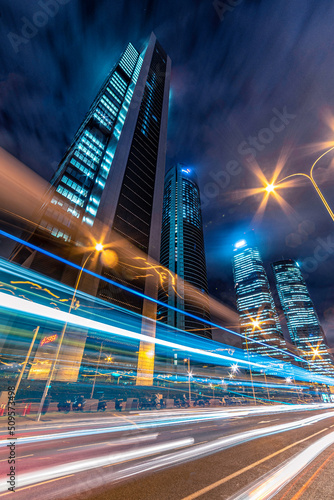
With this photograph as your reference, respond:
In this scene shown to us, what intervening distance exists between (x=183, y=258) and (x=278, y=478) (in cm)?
11715

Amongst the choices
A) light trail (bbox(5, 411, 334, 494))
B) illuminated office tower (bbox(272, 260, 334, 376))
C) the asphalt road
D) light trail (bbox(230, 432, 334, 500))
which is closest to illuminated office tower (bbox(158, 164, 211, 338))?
the asphalt road

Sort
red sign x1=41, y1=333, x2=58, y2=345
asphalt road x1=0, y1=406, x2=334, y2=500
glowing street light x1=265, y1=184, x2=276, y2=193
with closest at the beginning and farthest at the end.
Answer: asphalt road x1=0, y1=406, x2=334, y2=500
glowing street light x1=265, y1=184, x2=276, y2=193
red sign x1=41, y1=333, x2=58, y2=345

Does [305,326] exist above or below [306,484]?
above

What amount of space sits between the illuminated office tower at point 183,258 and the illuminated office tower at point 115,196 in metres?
55.3

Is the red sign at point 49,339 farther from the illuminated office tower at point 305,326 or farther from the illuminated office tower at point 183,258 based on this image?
the illuminated office tower at point 305,326

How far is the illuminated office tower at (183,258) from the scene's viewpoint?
113625 millimetres

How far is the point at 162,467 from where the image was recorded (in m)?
5.95

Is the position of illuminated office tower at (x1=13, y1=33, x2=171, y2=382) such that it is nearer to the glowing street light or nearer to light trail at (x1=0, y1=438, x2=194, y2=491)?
light trail at (x1=0, y1=438, x2=194, y2=491)

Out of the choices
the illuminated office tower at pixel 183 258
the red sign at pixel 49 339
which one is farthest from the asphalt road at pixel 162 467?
the illuminated office tower at pixel 183 258

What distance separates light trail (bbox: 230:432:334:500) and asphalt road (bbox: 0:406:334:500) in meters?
0.02

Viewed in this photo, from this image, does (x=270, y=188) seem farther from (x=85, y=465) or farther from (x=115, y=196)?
(x=115, y=196)

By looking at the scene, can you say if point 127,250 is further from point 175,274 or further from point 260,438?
point 175,274

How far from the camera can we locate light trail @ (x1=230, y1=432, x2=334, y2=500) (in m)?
4.40

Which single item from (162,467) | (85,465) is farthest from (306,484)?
(85,465)
